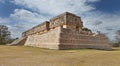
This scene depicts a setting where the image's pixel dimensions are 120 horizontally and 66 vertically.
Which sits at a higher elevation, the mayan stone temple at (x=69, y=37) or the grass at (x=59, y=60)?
the mayan stone temple at (x=69, y=37)

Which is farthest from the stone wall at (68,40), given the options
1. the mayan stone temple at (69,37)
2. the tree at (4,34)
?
the tree at (4,34)

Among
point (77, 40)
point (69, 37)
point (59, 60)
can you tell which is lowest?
point (59, 60)

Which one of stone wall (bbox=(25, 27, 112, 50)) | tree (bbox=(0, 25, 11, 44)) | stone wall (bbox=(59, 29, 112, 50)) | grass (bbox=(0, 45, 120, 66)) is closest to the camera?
grass (bbox=(0, 45, 120, 66))

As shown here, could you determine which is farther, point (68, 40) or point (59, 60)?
point (68, 40)

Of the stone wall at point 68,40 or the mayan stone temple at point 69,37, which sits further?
the mayan stone temple at point 69,37

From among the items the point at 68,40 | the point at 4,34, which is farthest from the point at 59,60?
the point at 4,34

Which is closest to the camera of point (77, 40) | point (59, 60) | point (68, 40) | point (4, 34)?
point (59, 60)

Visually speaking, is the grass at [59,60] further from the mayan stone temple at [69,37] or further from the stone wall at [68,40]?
the mayan stone temple at [69,37]

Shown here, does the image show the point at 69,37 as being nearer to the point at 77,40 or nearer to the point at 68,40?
the point at 68,40

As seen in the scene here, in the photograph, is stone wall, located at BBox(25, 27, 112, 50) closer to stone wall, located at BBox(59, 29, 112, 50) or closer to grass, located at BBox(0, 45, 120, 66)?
stone wall, located at BBox(59, 29, 112, 50)

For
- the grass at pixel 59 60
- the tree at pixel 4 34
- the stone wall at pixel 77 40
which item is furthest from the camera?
the tree at pixel 4 34

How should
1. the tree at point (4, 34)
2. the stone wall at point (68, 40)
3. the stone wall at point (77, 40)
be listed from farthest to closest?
the tree at point (4, 34), the stone wall at point (77, 40), the stone wall at point (68, 40)

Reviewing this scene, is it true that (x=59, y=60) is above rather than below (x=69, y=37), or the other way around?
below

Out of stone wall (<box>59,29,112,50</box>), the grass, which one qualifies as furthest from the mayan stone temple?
the grass
